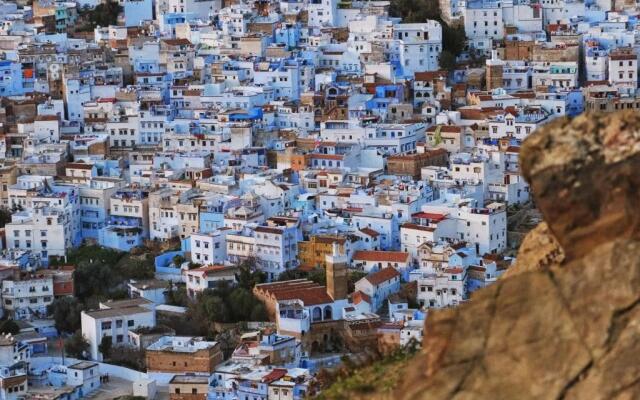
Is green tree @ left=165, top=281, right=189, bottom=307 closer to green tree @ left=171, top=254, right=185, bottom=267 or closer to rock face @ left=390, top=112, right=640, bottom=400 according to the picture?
green tree @ left=171, top=254, right=185, bottom=267

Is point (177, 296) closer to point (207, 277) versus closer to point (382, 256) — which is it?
point (207, 277)

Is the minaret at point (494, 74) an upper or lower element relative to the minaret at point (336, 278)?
upper

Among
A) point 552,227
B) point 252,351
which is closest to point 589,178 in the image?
point 552,227

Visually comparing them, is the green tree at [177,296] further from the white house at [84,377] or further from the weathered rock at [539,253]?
the weathered rock at [539,253]

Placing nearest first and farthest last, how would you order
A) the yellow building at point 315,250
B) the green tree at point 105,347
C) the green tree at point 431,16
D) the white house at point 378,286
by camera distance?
the green tree at point 105,347
the white house at point 378,286
the yellow building at point 315,250
the green tree at point 431,16

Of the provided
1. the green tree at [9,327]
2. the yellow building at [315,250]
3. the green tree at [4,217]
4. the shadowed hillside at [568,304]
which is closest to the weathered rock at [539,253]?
the shadowed hillside at [568,304]

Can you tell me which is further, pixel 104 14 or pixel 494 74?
pixel 104 14

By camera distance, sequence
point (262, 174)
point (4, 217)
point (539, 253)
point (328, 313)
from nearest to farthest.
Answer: point (539, 253)
point (328, 313)
point (4, 217)
point (262, 174)

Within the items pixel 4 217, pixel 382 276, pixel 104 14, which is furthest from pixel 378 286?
pixel 104 14
